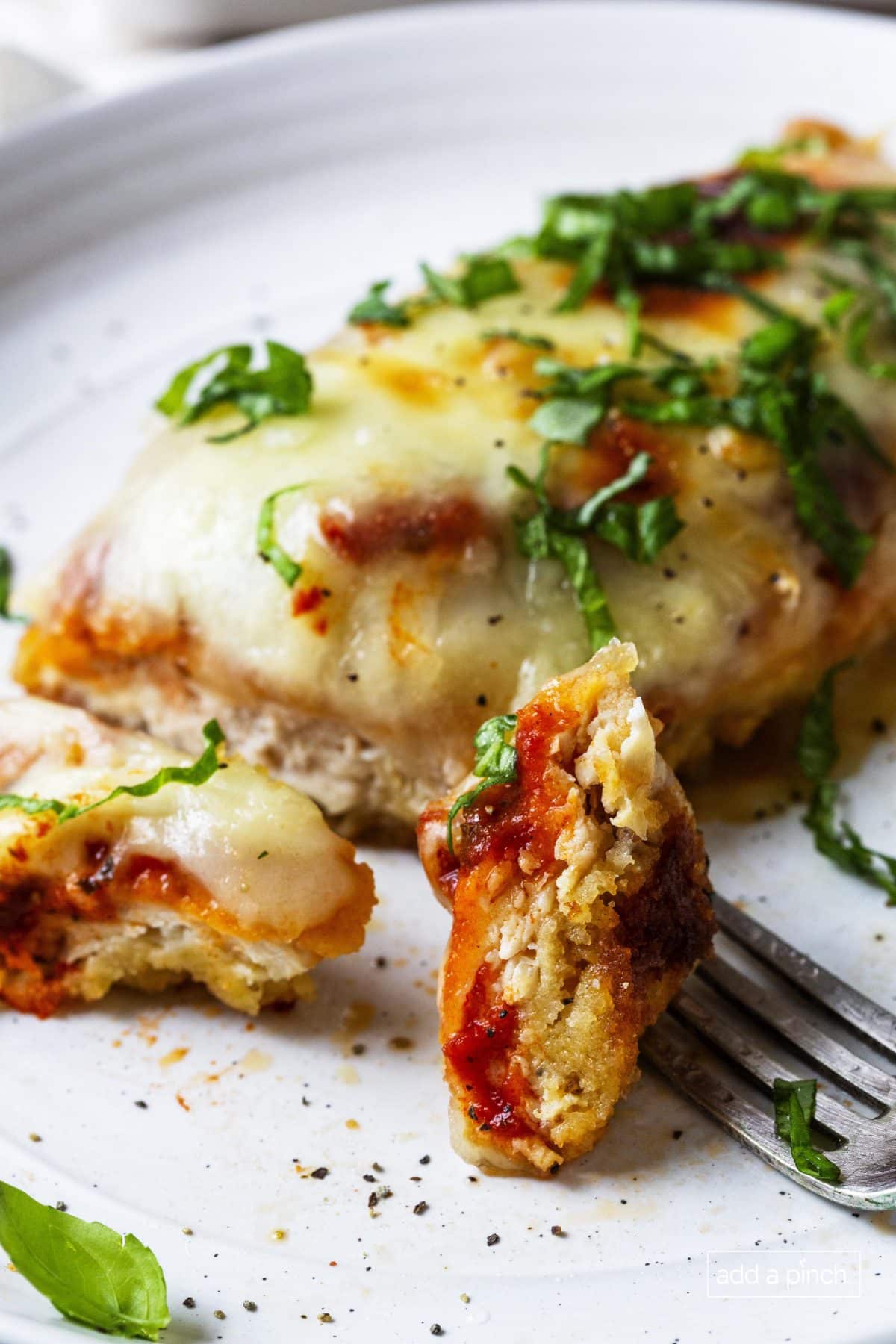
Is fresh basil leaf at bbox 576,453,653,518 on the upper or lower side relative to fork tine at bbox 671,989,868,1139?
upper

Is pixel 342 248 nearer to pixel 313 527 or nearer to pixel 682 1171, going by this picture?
pixel 313 527

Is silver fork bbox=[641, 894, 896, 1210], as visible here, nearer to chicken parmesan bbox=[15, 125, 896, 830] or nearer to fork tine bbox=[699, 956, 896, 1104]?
fork tine bbox=[699, 956, 896, 1104]

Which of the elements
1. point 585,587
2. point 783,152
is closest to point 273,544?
point 585,587

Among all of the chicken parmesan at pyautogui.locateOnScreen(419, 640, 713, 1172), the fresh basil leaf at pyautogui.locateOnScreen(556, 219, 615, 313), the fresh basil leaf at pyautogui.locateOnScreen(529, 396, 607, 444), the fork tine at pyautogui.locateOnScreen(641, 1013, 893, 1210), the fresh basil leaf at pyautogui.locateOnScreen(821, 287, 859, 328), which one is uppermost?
the fresh basil leaf at pyautogui.locateOnScreen(821, 287, 859, 328)

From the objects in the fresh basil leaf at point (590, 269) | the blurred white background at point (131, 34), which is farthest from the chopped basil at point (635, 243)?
the blurred white background at point (131, 34)

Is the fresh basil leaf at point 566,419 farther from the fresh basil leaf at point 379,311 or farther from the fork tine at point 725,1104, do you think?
the fork tine at point 725,1104

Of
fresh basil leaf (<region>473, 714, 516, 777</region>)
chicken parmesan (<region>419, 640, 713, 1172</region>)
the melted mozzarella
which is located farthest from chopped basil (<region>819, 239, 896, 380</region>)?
fresh basil leaf (<region>473, 714, 516, 777</region>)

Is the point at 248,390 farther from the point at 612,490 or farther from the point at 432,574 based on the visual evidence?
the point at 612,490
